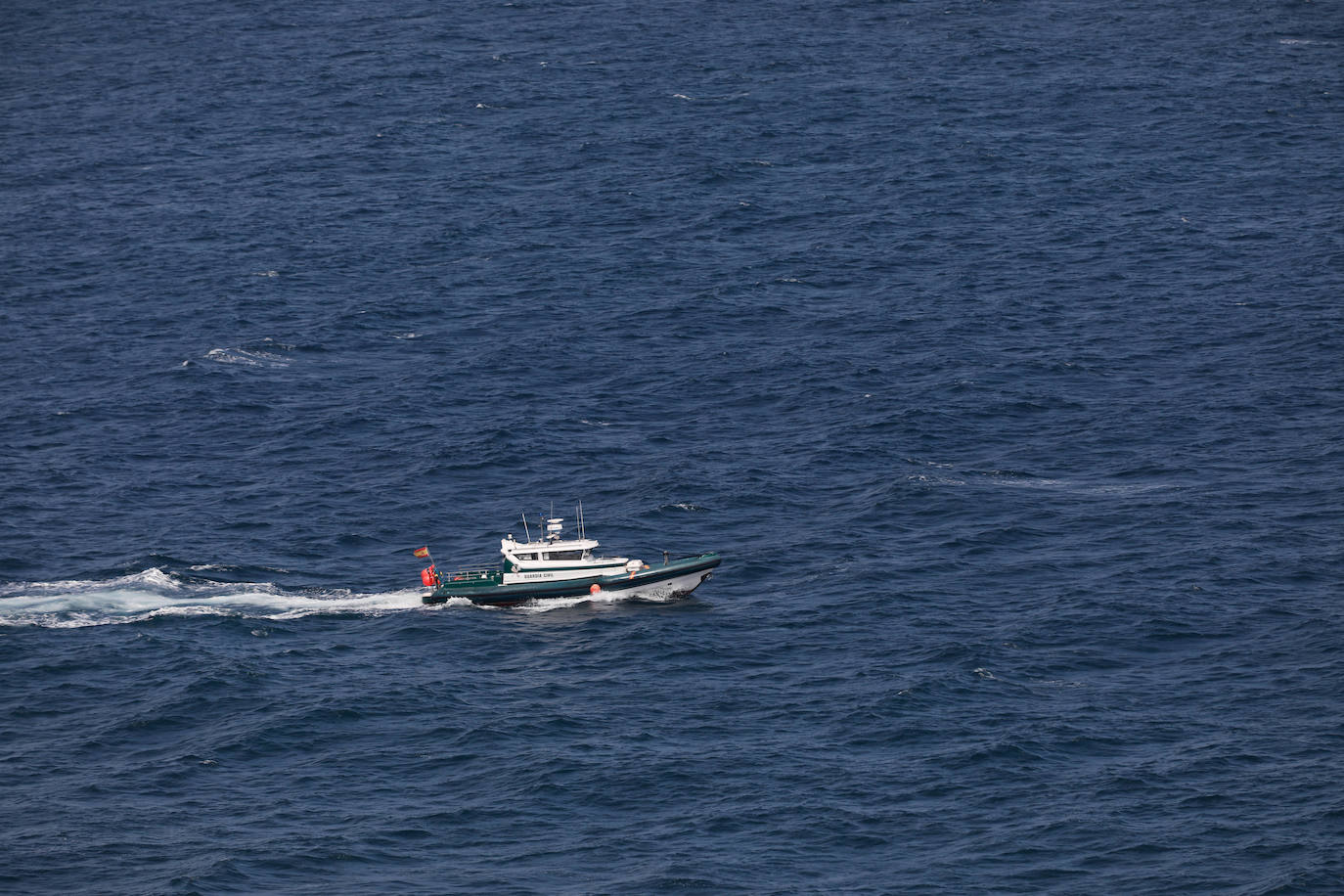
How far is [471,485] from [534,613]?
21101 mm

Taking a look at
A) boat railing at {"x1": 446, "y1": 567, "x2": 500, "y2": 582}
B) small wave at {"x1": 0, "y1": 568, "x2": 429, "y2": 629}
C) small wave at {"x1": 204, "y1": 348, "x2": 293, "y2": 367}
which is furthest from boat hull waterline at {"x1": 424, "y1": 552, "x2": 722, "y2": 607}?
small wave at {"x1": 204, "y1": 348, "x2": 293, "y2": 367}

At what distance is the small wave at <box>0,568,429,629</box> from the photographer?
13138cm

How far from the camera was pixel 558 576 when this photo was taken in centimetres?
13538

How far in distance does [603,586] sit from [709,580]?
8.32 metres

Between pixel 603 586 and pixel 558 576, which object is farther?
pixel 558 576

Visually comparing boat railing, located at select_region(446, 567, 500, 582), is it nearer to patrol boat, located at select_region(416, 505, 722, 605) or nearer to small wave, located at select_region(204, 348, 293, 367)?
patrol boat, located at select_region(416, 505, 722, 605)

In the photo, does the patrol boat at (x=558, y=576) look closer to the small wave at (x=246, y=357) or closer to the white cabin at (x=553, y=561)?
the white cabin at (x=553, y=561)

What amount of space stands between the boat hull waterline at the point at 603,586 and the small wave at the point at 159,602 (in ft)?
5.57

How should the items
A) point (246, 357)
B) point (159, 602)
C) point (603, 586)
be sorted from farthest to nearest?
point (246, 357) → point (603, 586) → point (159, 602)

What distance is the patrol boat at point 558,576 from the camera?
133 meters

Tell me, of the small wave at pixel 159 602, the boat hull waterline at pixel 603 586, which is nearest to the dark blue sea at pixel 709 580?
the small wave at pixel 159 602

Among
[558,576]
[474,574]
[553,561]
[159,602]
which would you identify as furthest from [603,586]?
[159,602]

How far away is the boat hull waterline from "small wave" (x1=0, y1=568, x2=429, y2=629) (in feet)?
5.57

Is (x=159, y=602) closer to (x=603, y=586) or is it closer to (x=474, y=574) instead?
(x=474, y=574)
